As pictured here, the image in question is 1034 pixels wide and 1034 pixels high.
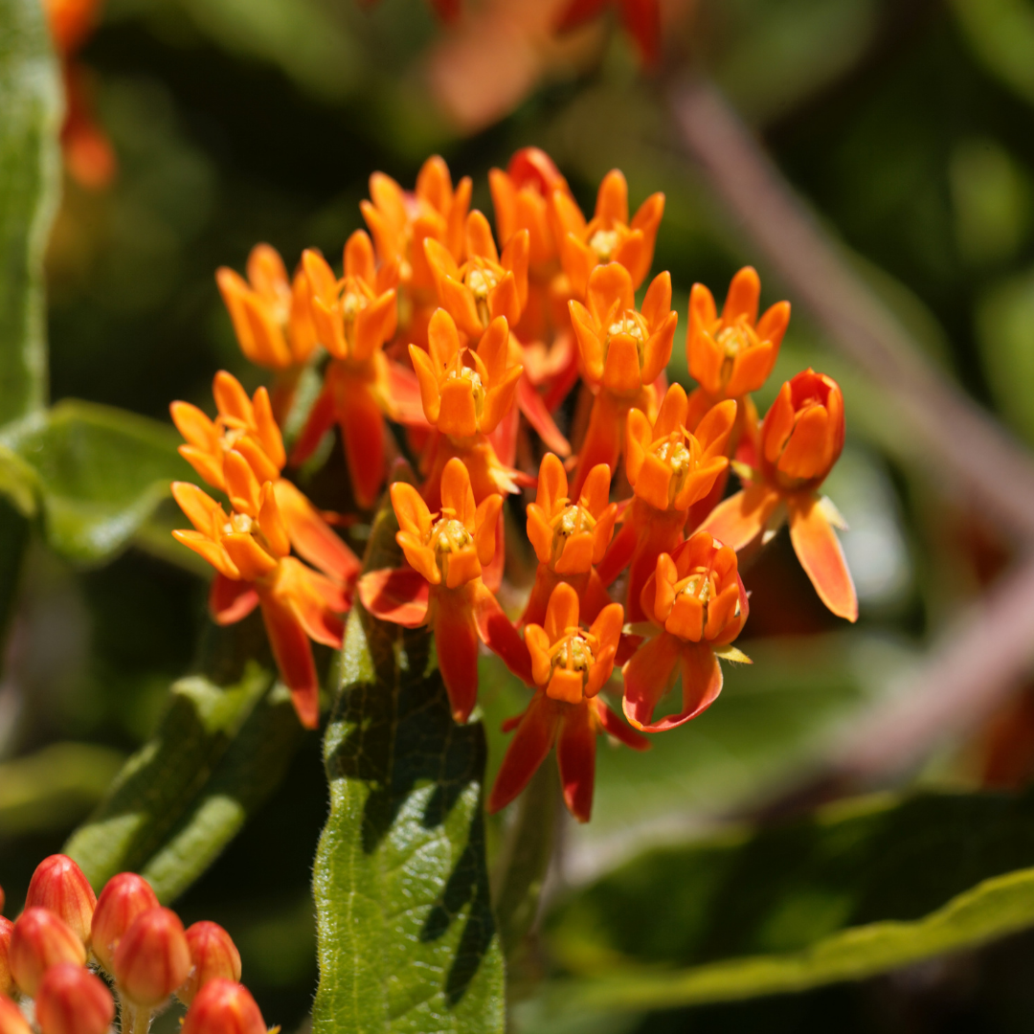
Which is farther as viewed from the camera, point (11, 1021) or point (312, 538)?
point (312, 538)

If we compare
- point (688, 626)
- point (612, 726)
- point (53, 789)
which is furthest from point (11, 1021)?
point (53, 789)

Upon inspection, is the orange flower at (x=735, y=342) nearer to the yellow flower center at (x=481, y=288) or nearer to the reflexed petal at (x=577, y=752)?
the yellow flower center at (x=481, y=288)

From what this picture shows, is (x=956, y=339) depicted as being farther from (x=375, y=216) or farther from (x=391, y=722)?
(x=391, y=722)

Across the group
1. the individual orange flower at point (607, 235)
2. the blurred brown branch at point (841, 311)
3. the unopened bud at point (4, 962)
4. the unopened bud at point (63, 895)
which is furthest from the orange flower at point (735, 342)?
the blurred brown branch at point (841, 311)

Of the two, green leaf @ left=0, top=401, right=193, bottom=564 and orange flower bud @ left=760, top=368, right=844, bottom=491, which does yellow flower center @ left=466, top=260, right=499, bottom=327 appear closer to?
orange flower bud @ left=760, top=368, right=844, bottom=491

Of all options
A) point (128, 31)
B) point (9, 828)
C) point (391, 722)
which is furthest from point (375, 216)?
point (128, 31)

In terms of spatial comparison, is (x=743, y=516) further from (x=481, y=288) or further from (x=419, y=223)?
(x=419, y=223)
